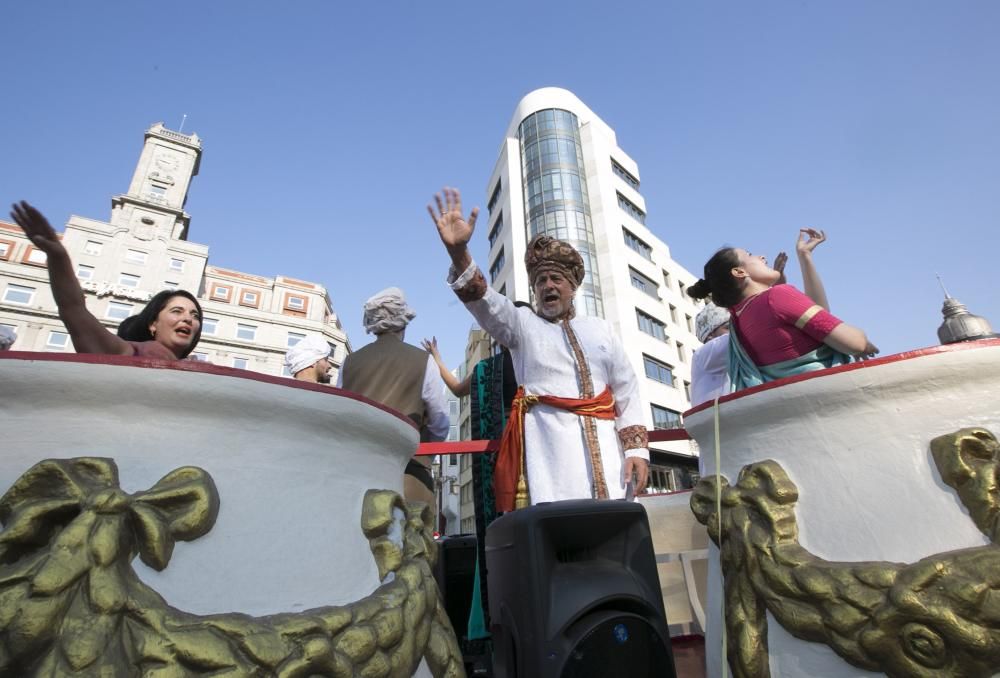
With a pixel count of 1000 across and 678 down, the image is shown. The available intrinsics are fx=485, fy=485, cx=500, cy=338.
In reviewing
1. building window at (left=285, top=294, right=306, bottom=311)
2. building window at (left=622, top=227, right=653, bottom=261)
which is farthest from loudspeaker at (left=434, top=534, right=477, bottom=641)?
building window at (left=285, top=294, right=306, bottom=311)

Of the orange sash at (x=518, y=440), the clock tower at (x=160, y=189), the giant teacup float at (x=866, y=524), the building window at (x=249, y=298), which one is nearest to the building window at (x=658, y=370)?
the orange sash at (x=518, y=440)

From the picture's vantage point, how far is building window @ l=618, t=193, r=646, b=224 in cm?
3019

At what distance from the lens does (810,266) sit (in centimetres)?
224

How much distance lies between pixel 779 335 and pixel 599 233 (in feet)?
87.4

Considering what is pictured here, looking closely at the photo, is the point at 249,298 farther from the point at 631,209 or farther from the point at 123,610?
the point at 123,610

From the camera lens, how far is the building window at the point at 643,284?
1084 inches

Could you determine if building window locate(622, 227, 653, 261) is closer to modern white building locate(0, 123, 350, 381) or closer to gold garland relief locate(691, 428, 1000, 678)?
modern white building locate(0, 123, 350, 381)

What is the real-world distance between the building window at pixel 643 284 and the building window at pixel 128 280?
3171 cm

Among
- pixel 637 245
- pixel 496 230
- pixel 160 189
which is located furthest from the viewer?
pixel 160 189

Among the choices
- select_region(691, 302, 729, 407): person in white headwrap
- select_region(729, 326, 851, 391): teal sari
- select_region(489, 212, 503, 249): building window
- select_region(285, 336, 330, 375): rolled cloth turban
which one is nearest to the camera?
select_region(729, 326, 851, 391): teal sari

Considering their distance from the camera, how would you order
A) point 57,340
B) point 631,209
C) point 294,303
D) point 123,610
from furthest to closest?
point 294,303 → point 631,209 → point 57,340 → point 123,610

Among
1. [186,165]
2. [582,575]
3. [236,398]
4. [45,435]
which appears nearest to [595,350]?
[582,575]

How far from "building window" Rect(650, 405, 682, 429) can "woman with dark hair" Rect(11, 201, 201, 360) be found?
23327 millimetres

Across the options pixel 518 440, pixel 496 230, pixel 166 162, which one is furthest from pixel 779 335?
pixel 166 162
